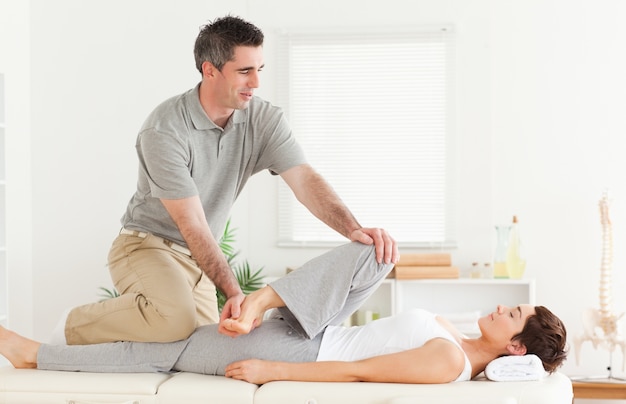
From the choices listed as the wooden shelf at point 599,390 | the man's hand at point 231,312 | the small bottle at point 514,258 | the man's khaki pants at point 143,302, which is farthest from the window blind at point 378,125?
the man's hand at point 231,312

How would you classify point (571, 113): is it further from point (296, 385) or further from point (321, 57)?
point (296, 385)

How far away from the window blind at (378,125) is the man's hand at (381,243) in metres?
2.46

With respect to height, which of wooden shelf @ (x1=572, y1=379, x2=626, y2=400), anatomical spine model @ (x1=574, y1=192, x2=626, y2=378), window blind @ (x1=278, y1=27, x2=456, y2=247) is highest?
window blind @ (x1=278, y1=27, x2=456, y2=247)

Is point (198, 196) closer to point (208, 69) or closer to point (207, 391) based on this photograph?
point (208, 69)

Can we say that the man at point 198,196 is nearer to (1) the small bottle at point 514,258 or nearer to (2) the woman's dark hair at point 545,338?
(2) the woman's dark hair at point 545,338

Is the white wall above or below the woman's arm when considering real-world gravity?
above

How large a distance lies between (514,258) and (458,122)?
821 millimetres

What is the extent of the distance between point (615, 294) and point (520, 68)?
4.35 ft

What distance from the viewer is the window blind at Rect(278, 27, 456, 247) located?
5055 mm

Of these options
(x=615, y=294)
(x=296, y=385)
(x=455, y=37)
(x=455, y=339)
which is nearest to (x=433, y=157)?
(x=455, y=37)

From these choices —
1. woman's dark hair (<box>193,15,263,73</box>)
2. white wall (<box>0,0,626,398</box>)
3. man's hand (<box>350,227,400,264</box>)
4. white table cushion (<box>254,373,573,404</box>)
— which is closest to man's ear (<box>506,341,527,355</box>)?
white table cushion (<box>254,373,573,404</box>)

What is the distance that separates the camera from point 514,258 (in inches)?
188

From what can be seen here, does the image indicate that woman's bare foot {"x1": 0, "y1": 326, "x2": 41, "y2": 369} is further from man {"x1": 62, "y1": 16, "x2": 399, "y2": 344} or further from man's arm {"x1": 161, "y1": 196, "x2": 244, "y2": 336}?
man's arm {"x1": 161, "y1": 196, "x2": 244, "y2": 336}

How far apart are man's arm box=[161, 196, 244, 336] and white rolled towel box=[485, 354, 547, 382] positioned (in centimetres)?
74
